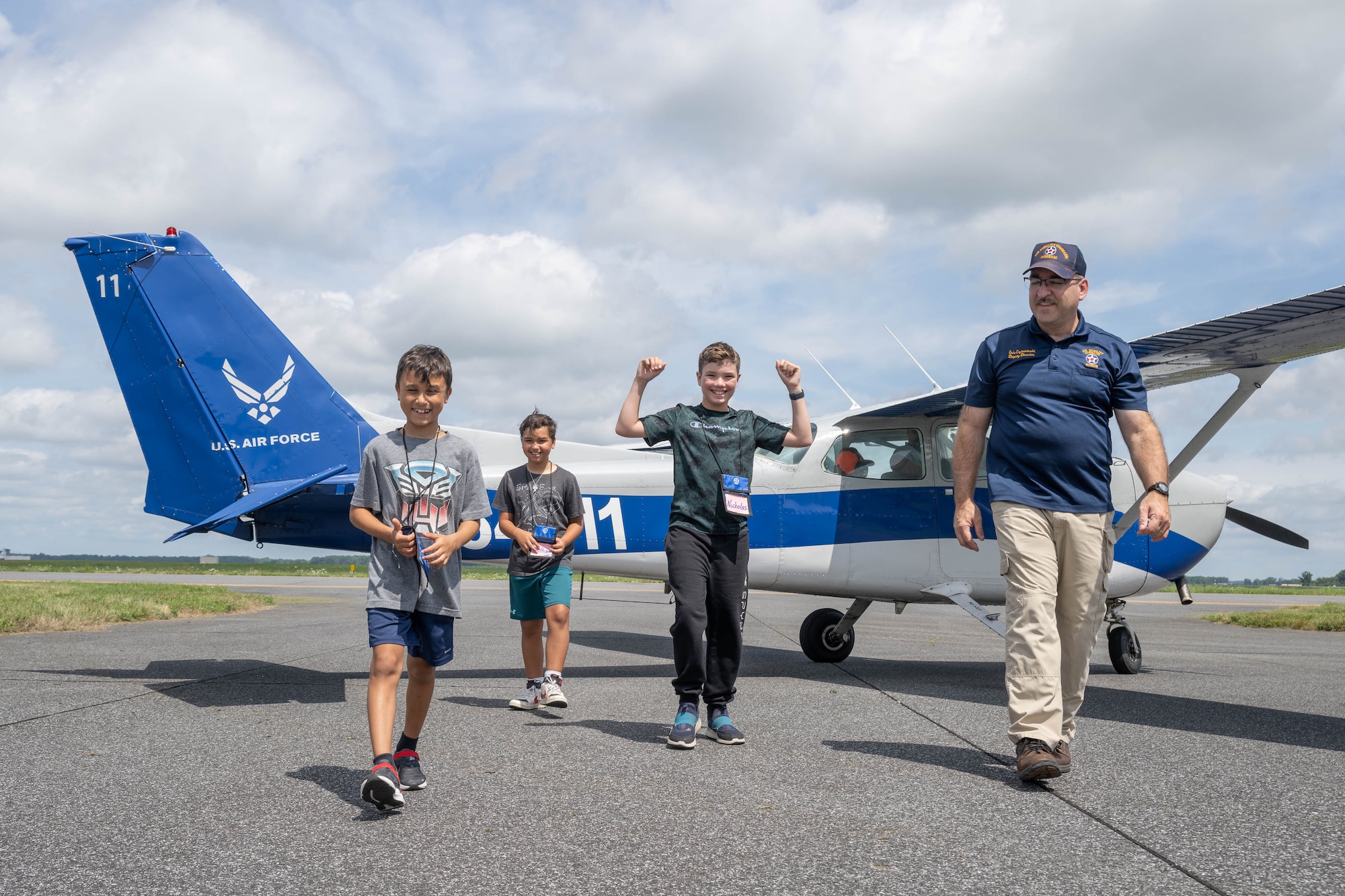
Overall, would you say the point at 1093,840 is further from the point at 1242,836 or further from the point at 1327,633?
the point at 1327,633

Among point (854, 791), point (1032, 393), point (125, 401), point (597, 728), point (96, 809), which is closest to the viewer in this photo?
point (96, 809)

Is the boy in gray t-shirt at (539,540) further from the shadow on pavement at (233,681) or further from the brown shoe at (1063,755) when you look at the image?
the brown shoe at (1063,755)

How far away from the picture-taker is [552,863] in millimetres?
2416

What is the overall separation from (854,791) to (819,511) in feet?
13.6

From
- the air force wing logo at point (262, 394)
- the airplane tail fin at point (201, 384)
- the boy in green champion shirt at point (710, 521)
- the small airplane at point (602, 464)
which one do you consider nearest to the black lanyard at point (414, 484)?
the boy in green champion shirt at point (710, 521)

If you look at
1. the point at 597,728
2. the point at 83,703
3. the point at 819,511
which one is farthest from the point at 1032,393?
the point at 83,703

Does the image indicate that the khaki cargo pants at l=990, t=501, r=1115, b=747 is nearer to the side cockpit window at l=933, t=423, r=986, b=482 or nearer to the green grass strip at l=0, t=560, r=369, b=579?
the side cockpit window at l=933, t=423, r=986, b=482

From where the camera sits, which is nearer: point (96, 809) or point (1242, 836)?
point (1242, 836)

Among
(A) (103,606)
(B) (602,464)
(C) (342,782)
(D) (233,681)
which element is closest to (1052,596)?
(C) (342,782)

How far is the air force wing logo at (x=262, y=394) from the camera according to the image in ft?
22.5

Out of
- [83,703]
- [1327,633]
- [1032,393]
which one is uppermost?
[1032,393]

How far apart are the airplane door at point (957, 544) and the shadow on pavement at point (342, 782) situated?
16.3 ft

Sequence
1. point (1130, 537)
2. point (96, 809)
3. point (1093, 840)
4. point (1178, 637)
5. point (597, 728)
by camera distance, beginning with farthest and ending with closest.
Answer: point (1178, 637) < point (1130, 537) < point (597, 728) < point (96, 809) < point (1093, 840)

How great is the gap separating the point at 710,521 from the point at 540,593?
1.55 meters
